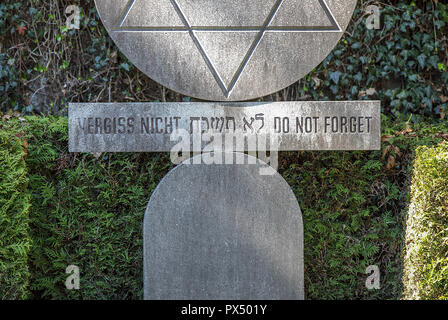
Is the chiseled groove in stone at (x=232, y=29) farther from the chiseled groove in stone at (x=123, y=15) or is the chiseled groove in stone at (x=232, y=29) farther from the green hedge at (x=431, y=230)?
the green hedge at (x=431, y=230)

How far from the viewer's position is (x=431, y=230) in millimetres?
2322

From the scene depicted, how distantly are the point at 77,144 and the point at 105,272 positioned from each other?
1.02m

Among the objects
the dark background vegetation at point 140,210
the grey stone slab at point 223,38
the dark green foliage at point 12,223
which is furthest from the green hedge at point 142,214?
the grey stone slab at point 223,38

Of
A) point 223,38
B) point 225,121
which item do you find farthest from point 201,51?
point 225,121

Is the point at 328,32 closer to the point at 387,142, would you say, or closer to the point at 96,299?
the point at 387,142

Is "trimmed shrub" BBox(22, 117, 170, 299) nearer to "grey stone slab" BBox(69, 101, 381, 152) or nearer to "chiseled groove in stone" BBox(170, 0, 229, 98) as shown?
"grey stone slab" BBox(69, 101, 381, 152)

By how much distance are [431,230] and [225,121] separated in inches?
51.3

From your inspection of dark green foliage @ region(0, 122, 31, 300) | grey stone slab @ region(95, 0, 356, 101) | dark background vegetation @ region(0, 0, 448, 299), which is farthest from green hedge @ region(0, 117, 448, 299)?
grey stone slab @ region(95, 0, 356, 101)

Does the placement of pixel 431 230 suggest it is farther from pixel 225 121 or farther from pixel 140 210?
pixel 140 210

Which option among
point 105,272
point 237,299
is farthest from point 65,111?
point 237,299

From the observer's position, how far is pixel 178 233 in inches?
98.7

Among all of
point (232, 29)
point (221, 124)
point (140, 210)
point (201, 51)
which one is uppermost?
point (232, 29)
